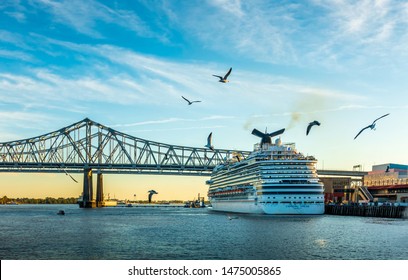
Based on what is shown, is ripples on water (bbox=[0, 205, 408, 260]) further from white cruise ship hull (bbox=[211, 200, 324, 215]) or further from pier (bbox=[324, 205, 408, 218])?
pier (bbox=[324, 205, 408, 218])

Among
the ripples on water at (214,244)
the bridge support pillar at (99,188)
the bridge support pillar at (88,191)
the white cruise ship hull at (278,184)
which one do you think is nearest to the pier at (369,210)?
the white cruise ship hull at (278,184)

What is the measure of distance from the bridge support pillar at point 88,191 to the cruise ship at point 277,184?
58.2 meters

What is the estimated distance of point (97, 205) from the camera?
15925 cm

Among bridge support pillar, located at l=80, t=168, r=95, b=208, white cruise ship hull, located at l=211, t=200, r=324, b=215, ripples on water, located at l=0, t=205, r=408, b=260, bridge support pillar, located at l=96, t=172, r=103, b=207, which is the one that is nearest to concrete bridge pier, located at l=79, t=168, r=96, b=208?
bridge support pillar, located at l=80, t=168, r=95, b=208

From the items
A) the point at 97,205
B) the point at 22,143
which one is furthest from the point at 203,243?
the point at 22,143

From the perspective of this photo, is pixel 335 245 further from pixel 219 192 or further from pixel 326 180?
pixel 326 180

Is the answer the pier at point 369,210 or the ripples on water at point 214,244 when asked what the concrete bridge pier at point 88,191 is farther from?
the ripples on water at point 214,244

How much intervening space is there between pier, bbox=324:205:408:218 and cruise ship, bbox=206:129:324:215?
1292 cm

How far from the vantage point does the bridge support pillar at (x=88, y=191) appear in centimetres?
14812

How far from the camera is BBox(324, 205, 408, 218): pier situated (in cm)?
8800

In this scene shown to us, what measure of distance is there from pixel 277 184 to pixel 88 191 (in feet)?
250

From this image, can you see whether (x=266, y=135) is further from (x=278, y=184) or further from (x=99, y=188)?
(x=99, y=188)

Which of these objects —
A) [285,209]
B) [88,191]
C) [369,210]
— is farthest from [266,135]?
[88,191]
